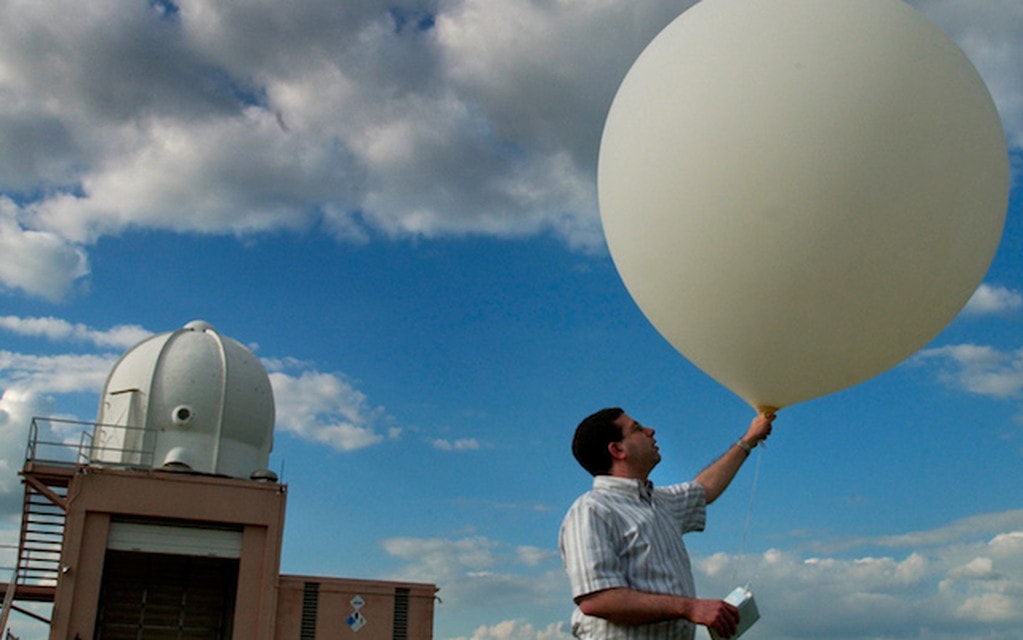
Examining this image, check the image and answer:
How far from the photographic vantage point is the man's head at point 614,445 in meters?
3.37

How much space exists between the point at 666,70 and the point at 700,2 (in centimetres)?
60

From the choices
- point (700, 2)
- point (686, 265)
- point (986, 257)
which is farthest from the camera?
point (700, 2)

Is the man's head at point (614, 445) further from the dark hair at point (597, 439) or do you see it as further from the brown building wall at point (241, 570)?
the brown building wall at point (241, 570)

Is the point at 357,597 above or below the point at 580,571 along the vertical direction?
above

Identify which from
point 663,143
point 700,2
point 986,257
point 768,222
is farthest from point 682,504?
point 700,2

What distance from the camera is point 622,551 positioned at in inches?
122

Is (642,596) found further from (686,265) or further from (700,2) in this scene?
(700,2)

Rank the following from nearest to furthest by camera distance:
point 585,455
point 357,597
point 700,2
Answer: point 585,455, point 700,2, point 357,597

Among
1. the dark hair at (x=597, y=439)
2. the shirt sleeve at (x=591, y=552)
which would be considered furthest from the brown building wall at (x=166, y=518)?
the shirt sleeve at (x=591, y=552)

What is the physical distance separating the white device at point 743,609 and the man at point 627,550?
4cm

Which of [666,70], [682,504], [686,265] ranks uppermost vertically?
[666,70]

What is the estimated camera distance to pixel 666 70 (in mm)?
4262

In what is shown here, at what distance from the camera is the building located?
1952 centimetres

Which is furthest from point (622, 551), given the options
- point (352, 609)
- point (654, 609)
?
point (352, 609)
